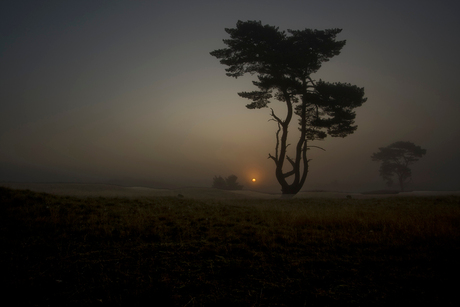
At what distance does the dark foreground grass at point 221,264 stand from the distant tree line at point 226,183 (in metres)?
50.6

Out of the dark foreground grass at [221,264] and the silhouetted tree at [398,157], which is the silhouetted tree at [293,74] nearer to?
the dark foreground grass at [221,264]

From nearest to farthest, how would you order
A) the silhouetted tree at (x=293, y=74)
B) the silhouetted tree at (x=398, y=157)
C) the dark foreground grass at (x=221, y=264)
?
the dark foreground grass at (x=221, y=264) → the silhouetted tree at (x=293, y=74) → the silhouetted tree at (x=398, y=157)

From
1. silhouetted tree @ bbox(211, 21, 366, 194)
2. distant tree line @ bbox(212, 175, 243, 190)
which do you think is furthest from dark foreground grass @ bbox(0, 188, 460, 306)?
distant tree line @ bbox(212, 175, 243, 190)

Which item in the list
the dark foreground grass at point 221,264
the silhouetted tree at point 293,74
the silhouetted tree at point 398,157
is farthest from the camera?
the silhouetted tree at point 398,157

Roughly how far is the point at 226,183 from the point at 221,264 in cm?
5369

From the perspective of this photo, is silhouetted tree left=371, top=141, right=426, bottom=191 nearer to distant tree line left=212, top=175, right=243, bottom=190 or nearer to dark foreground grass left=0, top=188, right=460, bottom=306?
distant tree line left=212, top=175, right=243, bottom=190

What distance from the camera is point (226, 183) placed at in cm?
5722

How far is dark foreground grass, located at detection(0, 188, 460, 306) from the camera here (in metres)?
2.72

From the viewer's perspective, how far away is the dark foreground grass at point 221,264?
8.92 feet

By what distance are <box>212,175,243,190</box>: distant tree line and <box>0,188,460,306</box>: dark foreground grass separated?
50.6 meters

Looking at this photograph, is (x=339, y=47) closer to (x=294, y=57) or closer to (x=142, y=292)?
(x=294, y=57)

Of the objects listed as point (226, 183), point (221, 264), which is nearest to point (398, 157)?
point (226, 183)

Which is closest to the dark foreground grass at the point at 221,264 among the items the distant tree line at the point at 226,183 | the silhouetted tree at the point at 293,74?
the silhouetted tree at the point at 293,74

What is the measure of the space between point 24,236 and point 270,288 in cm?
538
